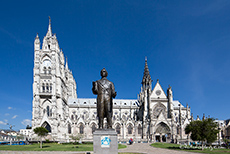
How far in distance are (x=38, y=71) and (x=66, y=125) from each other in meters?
20.4

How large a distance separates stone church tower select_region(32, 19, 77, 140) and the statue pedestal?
51.2m

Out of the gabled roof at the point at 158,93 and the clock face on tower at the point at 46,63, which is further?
the gabled roof at the point at 158,93

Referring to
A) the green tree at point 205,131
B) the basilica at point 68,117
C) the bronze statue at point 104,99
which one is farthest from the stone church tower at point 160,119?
the bronze statue at point 104,99

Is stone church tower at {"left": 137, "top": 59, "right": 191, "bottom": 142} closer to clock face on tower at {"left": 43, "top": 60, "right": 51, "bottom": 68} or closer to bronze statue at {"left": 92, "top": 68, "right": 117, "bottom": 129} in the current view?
clock face on tower at {"left": 43, "top": 60, "right": 51, "bottom": 68}

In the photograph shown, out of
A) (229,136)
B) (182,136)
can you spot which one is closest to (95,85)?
(182,136)

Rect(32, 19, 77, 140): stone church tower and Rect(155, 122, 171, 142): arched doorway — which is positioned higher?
Rect(32, 19, 77, 140): stone church tower

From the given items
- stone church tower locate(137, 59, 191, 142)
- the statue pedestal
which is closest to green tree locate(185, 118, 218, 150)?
the statue pedestal

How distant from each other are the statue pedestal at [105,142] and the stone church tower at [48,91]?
51216mm

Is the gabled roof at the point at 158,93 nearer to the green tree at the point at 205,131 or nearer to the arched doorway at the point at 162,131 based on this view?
the arched doorway at the point at 162,131

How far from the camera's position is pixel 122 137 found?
6631 cm

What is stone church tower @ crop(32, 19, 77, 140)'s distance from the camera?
59.4 metres

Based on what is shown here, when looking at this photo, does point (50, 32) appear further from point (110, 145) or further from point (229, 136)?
point (229, 136)

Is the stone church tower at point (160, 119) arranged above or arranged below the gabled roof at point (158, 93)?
below

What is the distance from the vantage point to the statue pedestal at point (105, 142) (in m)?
10.7
